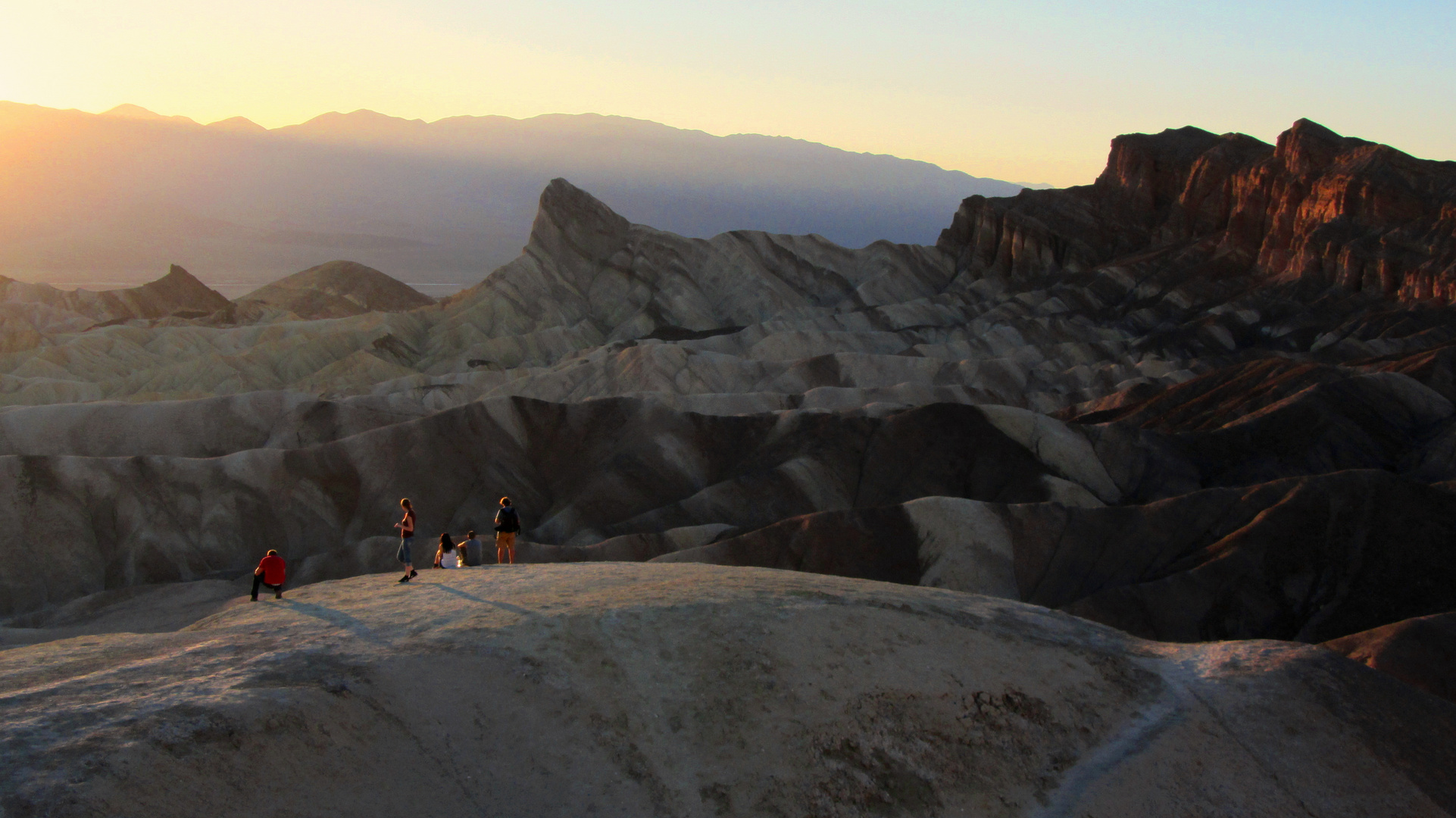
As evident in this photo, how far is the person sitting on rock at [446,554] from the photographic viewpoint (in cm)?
2022

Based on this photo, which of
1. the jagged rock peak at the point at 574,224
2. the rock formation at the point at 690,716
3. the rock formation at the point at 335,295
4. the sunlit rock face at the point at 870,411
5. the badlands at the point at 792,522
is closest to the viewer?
the rock formation at the point at 690,716

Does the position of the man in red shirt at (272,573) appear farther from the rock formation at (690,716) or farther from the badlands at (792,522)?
the badlands at (792,522)

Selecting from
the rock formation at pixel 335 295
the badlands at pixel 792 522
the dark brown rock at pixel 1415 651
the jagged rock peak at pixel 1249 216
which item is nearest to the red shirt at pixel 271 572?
the badlands at pixel 792 522

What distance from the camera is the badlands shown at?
42.4 feet

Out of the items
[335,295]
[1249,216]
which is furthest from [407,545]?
[335,295]

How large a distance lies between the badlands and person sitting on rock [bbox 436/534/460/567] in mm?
839

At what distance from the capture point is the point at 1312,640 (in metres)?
28.8

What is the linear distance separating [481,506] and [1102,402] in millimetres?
37884

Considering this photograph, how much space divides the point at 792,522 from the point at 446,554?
51.7 ft

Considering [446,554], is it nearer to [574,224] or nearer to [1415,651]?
[1415,651]

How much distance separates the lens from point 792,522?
3472cm

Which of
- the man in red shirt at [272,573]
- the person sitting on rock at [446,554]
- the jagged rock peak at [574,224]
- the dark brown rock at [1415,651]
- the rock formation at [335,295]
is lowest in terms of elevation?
the rock formation at [335,295]

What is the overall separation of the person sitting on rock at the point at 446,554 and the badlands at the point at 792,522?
0.84 metres

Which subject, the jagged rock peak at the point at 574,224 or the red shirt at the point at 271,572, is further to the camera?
the jagged rock peak at the point at 574,224
